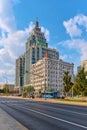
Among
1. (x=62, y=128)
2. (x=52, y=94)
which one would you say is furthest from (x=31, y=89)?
(x=62, y=128)

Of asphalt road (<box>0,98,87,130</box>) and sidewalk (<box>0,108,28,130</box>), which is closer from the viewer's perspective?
sidewalk (<box>0,108,28,130</box>)

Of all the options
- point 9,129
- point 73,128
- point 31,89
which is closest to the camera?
point 9,129

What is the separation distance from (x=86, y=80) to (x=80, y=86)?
1970 mm

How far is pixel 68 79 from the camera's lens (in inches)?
3346

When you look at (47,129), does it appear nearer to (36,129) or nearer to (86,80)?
(36,129)

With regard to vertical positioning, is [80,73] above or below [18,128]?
above

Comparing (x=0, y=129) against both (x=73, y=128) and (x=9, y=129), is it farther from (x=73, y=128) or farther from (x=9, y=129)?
(x=73, y=128)

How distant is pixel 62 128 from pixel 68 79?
231ft

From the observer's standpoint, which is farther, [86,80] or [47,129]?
[86,80]

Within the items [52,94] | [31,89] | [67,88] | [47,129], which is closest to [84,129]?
[47,129]

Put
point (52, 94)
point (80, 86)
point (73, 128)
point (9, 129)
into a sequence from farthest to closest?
point (52, 94)
point (80, 86)
point (73, 128)
point (9, 129)

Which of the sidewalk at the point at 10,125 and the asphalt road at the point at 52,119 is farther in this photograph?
the asphalt road at the point at 52,119

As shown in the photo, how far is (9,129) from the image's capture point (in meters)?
13.7

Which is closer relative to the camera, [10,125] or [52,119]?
[10,125]
